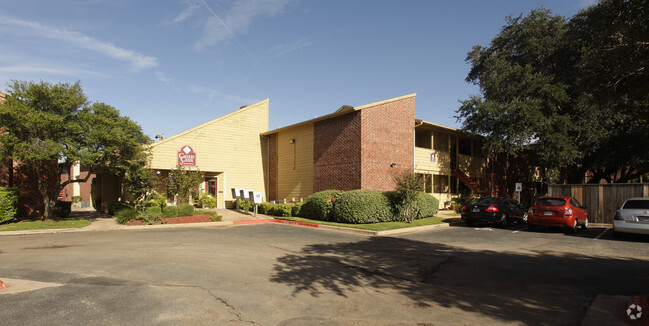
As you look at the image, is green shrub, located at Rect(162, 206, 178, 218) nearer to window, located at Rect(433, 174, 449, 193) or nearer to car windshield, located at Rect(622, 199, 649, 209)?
window, located at Rect(433, 174, 449, 193)

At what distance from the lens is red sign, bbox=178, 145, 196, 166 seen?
21.7 meters

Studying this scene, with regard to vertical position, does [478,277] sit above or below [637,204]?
below

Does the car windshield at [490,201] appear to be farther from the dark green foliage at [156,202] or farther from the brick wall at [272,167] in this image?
the dark green foliage at [156,202]

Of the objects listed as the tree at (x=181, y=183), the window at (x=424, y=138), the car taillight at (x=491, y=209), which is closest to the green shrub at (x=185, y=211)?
the tree at (x=181, y=183)

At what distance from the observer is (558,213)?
46.2 feet

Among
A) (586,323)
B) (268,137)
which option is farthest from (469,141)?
(586,323)

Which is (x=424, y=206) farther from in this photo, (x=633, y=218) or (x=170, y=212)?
(x=170, y=212)

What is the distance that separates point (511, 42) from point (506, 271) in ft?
82.8

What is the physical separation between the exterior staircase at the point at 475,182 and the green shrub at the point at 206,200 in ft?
56.6

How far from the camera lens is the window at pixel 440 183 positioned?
26139 millimetres

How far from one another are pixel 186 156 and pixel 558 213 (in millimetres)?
19823

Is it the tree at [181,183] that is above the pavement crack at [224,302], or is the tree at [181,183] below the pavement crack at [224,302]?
above

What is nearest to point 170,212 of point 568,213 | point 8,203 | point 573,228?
point 8,203

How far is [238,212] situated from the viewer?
21891 millimetres
